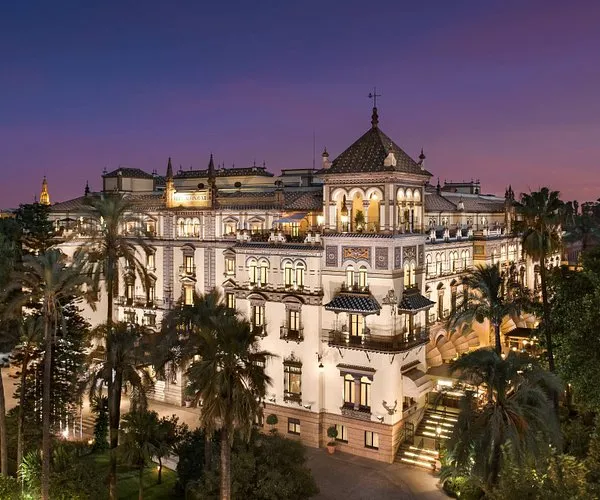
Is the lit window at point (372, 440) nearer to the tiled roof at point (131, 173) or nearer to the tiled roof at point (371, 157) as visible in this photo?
the tiled roof at point (371, 157)

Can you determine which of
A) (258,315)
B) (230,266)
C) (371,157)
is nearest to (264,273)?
(258,315)

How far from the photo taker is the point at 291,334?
44.5 m

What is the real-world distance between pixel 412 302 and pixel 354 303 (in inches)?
162

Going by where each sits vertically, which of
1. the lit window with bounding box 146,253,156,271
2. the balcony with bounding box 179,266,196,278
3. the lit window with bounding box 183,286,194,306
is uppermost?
the lit window with bounding box 146,253,156,271

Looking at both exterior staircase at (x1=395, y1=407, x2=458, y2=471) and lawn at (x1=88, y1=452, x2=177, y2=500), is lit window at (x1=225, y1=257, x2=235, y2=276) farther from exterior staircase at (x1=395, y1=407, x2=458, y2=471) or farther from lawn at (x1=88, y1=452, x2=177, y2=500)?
exterior staircase at (x1=395, y1=407, x2=458, y2=471)

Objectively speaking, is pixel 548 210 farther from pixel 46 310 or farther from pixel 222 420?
pixel 46 310

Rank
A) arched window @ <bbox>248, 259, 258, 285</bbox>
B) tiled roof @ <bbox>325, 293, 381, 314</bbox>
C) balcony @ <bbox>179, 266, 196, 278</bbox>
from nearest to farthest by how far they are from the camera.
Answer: tiled roof @ <bbox>325, 293, 381, 314</bbox> < arched window @ <bbox>248, 259, 258, 285</bbox> < balcony @ <bbox>179, 266, 196, 278</bbox>

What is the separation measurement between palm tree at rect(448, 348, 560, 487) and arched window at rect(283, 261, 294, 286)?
68.4 ft

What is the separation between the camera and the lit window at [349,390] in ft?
138

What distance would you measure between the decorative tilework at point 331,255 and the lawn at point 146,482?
59.1 feet

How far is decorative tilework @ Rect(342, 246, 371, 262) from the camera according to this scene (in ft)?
136

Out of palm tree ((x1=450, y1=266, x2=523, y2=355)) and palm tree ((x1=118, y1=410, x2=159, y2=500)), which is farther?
palm tree ((x1=450, y1=266, x2=523, y2=355))

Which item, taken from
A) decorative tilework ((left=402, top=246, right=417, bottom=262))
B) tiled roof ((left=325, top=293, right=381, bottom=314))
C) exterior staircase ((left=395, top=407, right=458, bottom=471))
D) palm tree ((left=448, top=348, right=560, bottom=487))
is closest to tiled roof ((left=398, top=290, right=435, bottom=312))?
tiled roof ((left=325, top=293, right=381, bottom=314))

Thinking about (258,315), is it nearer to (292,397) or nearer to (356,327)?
(292,397)
